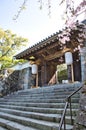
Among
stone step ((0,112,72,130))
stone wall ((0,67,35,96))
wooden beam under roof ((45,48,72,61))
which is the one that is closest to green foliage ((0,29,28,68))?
stone wall ((0,67,35,96))

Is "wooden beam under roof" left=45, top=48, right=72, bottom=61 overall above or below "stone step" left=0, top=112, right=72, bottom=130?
above

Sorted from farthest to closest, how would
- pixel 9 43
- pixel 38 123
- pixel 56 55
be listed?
pixel 9 43 < pixel 56 55 < pixel 38 123

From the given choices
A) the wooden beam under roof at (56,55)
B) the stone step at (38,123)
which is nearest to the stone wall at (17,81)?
the wooden beam under roof at (56,55)

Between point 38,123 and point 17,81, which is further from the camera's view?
point 17,81

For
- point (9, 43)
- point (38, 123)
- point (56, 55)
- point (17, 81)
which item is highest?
point (9, 43)

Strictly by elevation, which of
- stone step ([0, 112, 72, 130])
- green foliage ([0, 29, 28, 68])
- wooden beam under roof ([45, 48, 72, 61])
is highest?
green foliage ([0, 29, 28, 68])

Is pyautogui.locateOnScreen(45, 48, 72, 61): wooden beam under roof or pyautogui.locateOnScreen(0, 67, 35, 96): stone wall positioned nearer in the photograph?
pyautogui.locateOnScreen(45, 48, 72, 61): wooden beam under roof

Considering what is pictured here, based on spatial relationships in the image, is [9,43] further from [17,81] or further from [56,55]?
[56,55]

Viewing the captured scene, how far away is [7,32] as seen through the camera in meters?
19.6

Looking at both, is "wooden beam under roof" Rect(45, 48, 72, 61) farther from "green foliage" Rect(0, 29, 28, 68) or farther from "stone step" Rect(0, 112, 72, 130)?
"green foliage" Rect(0, 29, 28, 68)

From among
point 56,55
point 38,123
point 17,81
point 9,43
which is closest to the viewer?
point 38,123

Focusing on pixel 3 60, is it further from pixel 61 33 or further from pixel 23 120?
pixel 23 120

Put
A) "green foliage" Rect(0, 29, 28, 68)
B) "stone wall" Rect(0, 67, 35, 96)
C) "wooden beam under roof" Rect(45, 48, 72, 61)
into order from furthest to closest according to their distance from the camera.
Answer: "green foliage" Rect(0, 29, 28, 68)
"stone wall" Rect(0, 67, 35, 96)
"wooden beam under roof" Rect(45, 48, 72, 61)

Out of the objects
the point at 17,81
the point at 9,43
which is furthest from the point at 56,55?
the point at 9,43
